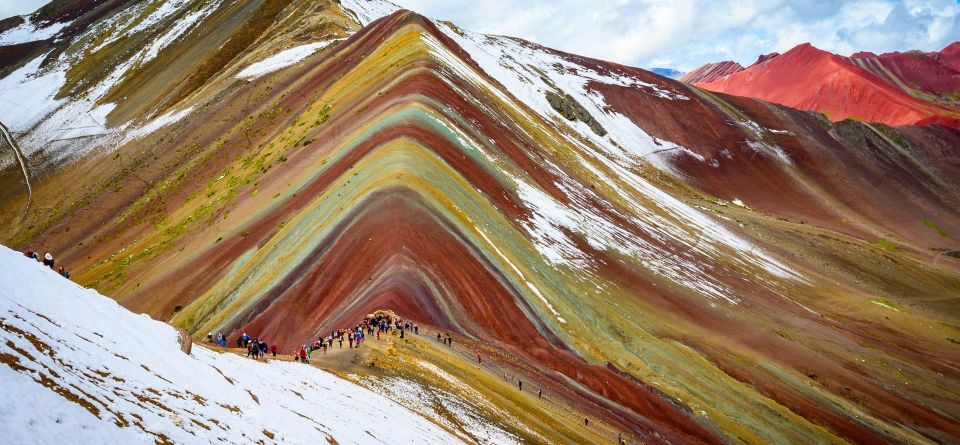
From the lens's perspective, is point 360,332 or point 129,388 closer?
point 129,388

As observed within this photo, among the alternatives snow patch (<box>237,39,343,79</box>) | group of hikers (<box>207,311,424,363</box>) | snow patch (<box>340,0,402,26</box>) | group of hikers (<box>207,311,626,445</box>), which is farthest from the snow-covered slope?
snow patch (<box>340,0,402,26</box>)

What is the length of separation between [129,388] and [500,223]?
33522 mm

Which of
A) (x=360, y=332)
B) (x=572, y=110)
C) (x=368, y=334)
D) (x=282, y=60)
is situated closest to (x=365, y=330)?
(x=368, y=334)

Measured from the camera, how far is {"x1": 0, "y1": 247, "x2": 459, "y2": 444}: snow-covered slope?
9.56 m

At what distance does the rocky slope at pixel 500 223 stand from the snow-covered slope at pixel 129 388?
9.44 meters

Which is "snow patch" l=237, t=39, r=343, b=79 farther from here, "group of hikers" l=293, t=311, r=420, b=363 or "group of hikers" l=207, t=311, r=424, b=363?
"group of hikers" l=293, t=311, r=420, b=363

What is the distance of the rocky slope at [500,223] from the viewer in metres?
35.9

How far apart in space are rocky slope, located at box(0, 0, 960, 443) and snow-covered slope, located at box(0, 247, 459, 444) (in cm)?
944

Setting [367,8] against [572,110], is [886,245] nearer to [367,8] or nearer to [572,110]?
[572,110]

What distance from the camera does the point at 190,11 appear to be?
417 feet

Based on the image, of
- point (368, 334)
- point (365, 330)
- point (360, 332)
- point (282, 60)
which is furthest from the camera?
point (282, 60)

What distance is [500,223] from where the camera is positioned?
146ft

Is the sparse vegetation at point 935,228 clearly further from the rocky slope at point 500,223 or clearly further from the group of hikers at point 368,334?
the group of hikers at point 368,334

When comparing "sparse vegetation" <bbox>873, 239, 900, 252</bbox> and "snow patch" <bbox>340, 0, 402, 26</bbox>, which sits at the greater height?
"snow patch" <bbox>340, 0, 402, 26</bbox>
